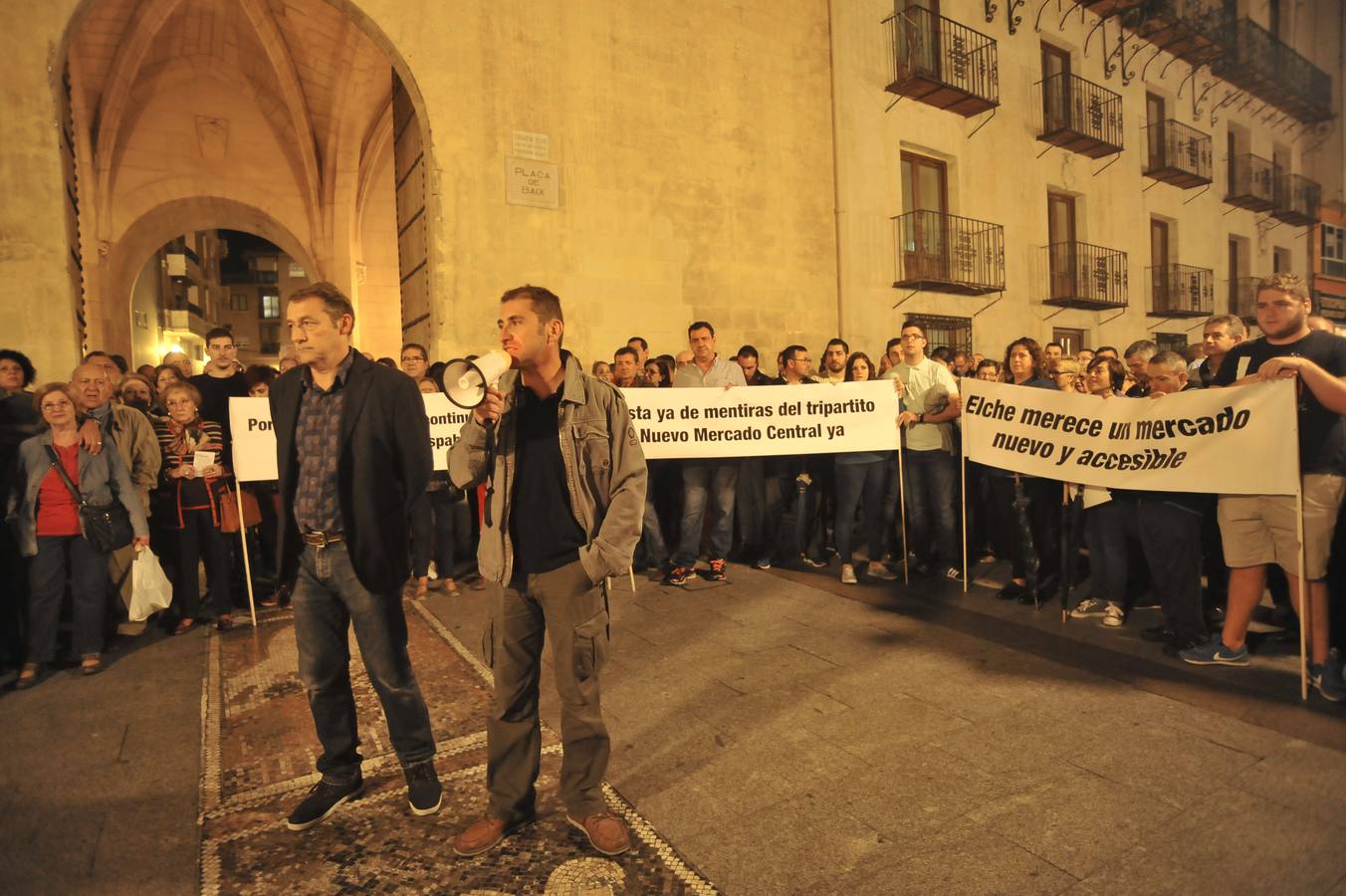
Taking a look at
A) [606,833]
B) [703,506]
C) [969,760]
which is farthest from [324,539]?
[703,506]

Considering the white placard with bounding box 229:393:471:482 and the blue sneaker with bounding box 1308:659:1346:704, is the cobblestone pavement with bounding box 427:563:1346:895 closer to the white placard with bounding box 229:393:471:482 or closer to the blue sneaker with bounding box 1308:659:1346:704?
the blue sneaker with bounding box 1308:659:1346:704

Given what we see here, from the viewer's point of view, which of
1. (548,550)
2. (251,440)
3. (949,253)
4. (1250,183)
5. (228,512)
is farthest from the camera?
(1250,183)

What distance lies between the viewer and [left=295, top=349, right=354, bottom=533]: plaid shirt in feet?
9.16

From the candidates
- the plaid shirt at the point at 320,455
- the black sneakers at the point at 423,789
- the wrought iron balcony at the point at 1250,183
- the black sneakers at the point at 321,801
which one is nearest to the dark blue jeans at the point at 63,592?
the black sneakers at the point at 321,801

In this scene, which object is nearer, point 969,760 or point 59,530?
point 969,760

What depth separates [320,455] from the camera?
283cm

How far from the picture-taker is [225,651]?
4957 millimetres

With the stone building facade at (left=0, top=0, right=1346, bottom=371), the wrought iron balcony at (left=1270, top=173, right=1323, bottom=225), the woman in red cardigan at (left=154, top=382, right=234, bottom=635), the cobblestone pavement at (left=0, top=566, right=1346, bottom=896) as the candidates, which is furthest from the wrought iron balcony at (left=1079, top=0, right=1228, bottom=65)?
the woman in red cardigan at (left=154, top=382, right=234, bottom=635)

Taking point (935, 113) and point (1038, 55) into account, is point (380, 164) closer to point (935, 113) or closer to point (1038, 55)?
point (935, 113)

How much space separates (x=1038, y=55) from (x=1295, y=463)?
14.8m

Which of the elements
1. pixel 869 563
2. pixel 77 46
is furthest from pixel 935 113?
pixel 77 46

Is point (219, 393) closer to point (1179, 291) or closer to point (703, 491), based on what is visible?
point (703, 491)

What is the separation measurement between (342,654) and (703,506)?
12.7ft

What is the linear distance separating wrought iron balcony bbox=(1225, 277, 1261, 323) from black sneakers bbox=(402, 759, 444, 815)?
2428 cm
